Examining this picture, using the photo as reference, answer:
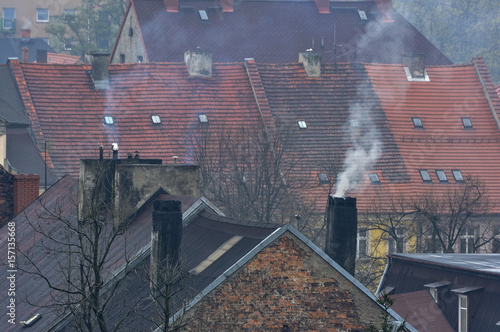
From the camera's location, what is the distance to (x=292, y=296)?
81.7 feet

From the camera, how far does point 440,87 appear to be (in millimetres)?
59875

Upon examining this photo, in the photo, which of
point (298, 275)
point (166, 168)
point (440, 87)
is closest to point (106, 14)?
point (440, 87)

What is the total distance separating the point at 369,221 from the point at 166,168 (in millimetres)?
21207

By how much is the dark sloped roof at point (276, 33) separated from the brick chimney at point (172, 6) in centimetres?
23

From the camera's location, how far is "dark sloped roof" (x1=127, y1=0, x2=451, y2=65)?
64.7 metres

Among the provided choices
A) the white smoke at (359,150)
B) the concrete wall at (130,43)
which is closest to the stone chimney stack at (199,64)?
the white smoke at (359,150)

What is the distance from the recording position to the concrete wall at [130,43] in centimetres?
6506

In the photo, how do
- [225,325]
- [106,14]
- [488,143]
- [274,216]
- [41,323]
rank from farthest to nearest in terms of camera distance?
[106,14] < [488,143] < [274,216] < [41,323] < [225,325]

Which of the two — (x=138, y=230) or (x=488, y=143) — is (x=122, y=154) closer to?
(x=488, y=143)

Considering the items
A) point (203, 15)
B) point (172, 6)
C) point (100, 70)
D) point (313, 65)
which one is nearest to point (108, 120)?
point (100, 70)

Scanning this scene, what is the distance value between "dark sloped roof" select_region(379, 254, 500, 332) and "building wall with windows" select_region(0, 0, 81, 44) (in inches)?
2738

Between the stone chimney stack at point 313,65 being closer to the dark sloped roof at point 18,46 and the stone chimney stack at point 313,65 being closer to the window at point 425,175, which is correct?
the window at point 425,175

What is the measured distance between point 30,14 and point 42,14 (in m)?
0.92

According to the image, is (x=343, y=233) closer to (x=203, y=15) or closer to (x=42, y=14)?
(x=203, y=15)
